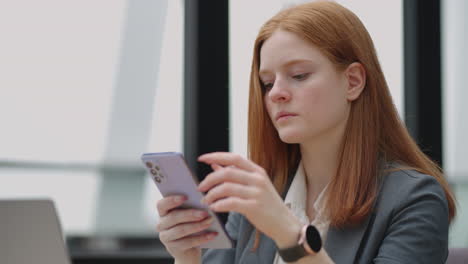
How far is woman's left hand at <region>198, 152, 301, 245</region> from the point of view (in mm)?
1182

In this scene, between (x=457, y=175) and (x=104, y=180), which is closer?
(x=104, y=180)

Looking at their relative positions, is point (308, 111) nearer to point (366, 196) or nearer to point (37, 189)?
point (366, 196)

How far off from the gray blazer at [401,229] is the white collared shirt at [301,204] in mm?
48

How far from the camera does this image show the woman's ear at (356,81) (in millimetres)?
1593

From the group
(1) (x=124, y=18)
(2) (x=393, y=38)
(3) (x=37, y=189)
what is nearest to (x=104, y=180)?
(3) (x=37, y=189)

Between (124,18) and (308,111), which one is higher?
(124,18)

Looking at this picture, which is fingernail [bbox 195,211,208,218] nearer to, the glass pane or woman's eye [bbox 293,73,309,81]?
woman's eye [bbox 293,73,309,81]

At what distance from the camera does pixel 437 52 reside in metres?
3.41

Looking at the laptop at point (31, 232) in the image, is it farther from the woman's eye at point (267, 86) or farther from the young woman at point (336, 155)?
the woman's eye at point (267, 86)

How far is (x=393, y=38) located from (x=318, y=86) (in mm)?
2019

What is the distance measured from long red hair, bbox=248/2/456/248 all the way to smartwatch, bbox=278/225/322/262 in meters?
0.27

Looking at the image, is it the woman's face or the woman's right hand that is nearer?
the woman's right hand

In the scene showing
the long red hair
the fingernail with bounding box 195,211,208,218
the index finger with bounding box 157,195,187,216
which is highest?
the long red hair

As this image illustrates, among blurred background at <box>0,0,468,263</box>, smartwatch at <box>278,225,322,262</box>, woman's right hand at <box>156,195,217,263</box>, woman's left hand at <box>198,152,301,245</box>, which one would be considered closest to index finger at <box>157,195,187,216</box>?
woman's right hand at <box>156,195,217,263</box>
